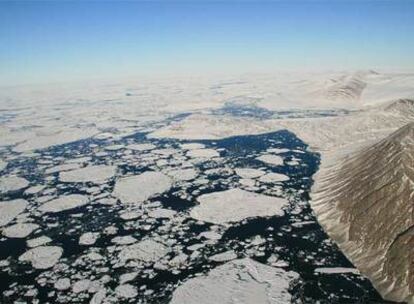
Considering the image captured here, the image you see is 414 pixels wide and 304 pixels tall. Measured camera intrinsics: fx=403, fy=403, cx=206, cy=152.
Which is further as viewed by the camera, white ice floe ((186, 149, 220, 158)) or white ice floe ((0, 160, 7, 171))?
white ice floe ((186, 149, 220, 158))

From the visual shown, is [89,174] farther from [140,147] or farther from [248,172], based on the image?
[248,172]

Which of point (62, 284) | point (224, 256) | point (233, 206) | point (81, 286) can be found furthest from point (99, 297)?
point (233, 206)

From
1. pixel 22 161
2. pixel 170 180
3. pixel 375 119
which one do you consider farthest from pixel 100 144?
pixel 375 119

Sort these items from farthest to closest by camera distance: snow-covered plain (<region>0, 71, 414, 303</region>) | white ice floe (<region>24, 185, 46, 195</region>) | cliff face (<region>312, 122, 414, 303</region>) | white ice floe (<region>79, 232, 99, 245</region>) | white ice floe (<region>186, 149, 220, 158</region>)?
white ice floe (<region>186, 149, 220, 158</region>), white ice floe (<region>24, 185, 46, 195</region>), white ice floe (<region>79, 232, 99, 245</region>), snow-covered plain (<region>0, 71, 414, 303</region>), cliff face (<region>312, 122, 414, 303</region>)

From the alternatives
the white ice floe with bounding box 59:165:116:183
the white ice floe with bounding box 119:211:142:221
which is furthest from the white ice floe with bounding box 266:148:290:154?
the white ice floe with bounding box 119:211:142:221

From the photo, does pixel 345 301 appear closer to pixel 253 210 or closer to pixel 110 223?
pixel 253 210

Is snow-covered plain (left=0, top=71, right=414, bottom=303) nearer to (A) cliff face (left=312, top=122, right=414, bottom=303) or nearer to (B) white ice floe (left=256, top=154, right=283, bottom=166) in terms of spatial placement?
(B) white ice floe (left=256, top=154, right=283, bottom=166)
